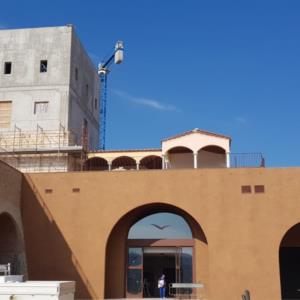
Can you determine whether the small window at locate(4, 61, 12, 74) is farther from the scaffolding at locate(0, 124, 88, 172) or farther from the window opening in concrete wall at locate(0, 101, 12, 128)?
the scaffolding at locate(0, 124, 88, 172)

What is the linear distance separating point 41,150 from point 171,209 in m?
8.24

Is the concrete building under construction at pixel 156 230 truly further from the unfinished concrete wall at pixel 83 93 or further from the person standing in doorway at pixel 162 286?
the unfinished concrete wall at pixel 83 93

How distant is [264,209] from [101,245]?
7143mm

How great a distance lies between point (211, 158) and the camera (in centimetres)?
2980

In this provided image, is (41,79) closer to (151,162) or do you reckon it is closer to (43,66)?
(43,66)

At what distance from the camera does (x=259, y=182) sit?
22.9 m

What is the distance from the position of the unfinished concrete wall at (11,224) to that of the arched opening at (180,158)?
9340 mm

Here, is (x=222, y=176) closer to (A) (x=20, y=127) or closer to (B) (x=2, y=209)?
(B) (x=2, y=209)

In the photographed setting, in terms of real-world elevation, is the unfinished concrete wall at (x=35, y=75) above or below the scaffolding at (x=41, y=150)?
above

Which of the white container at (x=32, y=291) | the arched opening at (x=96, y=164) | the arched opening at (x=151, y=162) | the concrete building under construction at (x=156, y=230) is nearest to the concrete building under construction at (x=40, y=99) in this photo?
the arched opening at (x=96, y=164)

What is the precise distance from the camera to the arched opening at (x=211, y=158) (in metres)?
29.6

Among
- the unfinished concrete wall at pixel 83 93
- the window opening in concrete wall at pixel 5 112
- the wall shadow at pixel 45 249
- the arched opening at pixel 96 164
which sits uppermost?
the unfinished concrete wall at pixel 83 93

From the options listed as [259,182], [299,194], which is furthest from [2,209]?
[299,194]

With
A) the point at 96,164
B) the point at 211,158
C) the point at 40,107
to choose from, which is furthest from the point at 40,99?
the point at 211,158
